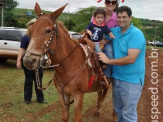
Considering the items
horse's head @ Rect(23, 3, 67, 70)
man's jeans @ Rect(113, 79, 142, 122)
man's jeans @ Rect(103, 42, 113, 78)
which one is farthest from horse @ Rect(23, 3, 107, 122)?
man's jeans @ Rect(113, 79, 142, 122)

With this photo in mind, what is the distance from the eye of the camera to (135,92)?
Result: 10.9 feet

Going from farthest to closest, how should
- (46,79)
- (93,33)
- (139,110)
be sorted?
(46,79) < (139,110) < (93,33)

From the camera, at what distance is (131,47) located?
119 inches

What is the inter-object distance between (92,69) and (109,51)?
434 mm

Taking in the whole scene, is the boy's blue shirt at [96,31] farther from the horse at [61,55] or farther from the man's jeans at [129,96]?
the man's jeans at [129,96]

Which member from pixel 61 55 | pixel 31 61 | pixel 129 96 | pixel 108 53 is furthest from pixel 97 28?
pixel 31 61

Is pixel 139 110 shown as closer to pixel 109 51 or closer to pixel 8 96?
pixel 109 51

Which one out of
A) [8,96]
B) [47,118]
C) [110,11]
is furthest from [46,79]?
[110,11]

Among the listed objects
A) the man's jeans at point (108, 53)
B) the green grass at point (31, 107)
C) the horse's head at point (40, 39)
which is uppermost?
the horse's head at point (40, 39)

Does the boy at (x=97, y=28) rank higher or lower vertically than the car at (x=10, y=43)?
higher

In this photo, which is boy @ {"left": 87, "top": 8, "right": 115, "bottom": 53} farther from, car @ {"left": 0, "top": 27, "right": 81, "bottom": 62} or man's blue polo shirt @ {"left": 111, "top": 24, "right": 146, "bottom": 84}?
car @ {"left": 0, "top": 27, "right": 81, "bottom": 62}

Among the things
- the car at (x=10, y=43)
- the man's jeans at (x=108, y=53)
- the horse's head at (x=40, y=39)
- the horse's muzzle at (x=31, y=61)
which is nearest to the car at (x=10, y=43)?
the car at (x=10, y=43)

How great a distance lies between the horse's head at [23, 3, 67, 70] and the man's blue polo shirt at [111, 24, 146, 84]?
0.96 metres

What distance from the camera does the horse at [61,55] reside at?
2842 mm
